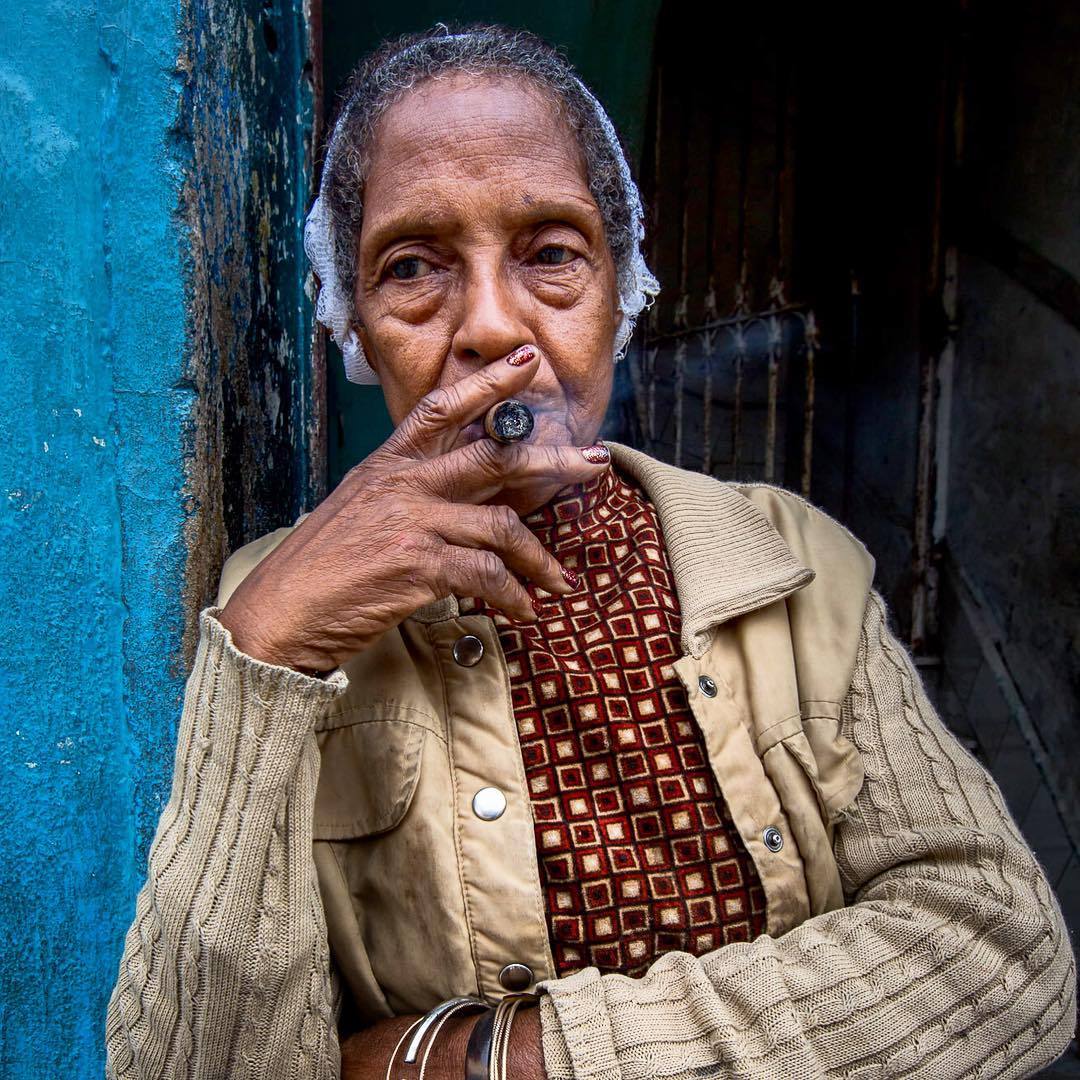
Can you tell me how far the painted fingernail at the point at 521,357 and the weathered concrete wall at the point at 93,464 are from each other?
23.8 inches

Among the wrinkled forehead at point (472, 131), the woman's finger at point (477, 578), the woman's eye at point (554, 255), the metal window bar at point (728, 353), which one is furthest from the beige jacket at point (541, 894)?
the metal window bar at point (728, 353)

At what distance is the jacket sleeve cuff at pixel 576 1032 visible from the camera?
127 cm

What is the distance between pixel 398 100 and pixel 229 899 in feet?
4.20

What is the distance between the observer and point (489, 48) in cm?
169

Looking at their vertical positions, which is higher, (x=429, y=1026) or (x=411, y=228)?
(x=411, y=228)

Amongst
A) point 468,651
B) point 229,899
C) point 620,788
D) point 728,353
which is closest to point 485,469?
point 468,651

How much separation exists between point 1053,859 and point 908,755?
257 cm

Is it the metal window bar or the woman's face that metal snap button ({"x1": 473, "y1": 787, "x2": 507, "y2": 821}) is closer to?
the woman's face

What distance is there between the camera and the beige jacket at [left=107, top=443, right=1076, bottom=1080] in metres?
1.28

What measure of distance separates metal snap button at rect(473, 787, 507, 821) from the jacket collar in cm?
28

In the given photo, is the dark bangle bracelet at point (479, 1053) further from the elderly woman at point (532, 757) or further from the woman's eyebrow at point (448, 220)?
the woman's eyebrow at point (448, 220)

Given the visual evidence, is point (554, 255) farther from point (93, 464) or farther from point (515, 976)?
point (515, 976)

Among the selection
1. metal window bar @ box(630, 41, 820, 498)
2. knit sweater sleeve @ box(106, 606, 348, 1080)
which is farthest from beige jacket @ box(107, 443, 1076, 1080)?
metal window bar @ box(630, 41, 820, 498)

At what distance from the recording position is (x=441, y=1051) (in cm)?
135
